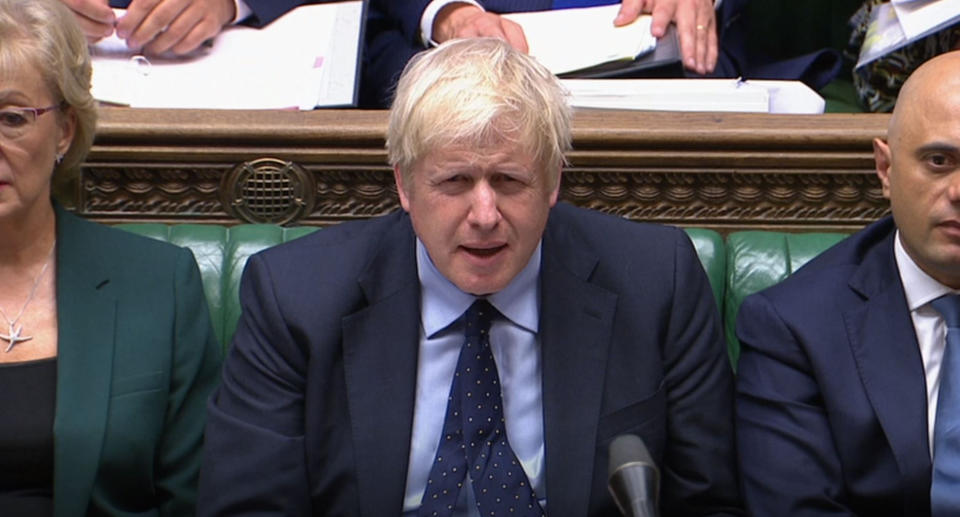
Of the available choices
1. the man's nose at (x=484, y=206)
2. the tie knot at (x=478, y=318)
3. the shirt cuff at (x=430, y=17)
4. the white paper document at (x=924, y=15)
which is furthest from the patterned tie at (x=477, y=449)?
the white paper document at (x=924, y=15)

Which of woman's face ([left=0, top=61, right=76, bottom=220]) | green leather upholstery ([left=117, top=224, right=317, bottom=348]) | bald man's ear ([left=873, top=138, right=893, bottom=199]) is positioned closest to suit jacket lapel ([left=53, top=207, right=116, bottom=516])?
woman's face ([left=0, top=61, right=76, bottom=220])

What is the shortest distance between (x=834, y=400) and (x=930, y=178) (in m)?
0.30

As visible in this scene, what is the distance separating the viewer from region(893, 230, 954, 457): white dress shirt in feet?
6.27

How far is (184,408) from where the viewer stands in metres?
2.06

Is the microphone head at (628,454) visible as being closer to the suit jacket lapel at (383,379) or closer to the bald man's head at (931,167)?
the suit jacket lapel at (383,379)

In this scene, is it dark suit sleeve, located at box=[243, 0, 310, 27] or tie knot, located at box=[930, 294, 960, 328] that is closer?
tie knot, located at box=[930, 294, 960, 328]

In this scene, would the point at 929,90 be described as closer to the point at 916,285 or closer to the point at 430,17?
the point at 916,285

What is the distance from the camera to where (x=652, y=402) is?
1.90 m

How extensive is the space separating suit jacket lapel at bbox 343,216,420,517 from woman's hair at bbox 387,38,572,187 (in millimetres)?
173

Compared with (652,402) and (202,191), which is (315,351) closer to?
(652,402)

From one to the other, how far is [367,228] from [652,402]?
17.1 inches

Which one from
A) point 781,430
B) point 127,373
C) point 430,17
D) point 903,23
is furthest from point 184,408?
point 903,23

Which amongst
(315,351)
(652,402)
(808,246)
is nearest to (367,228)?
(315,351)

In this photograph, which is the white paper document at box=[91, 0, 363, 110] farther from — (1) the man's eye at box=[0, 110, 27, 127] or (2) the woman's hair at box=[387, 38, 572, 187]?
(2) the woman's hair at box=[387, 38, 572, 187]
